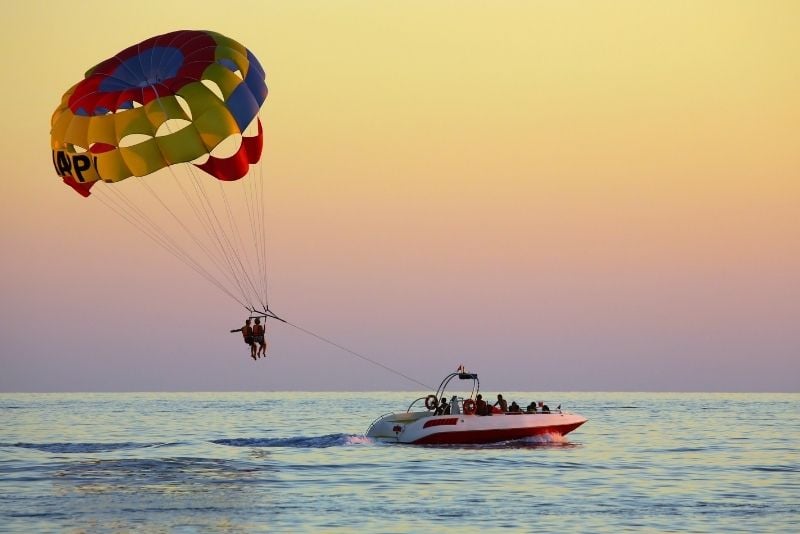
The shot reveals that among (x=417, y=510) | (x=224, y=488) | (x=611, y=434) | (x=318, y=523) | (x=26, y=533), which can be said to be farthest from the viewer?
(x=611, y=434)

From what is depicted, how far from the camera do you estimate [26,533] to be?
26.0m

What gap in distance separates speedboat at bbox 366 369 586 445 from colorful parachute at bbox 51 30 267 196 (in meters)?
13.7

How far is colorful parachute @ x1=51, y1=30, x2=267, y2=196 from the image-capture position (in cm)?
3512

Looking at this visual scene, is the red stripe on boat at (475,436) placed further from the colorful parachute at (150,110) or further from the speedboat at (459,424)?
the colorful parachute at (150,110)

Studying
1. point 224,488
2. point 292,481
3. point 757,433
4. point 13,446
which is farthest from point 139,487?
point 757,433

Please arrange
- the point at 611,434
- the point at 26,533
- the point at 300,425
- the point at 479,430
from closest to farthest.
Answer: the point at 26,533 → the point at 479,430 → the point at 611,434 → the point at 300,425

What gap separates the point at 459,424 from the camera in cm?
4581

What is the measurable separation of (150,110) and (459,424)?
1764 cm

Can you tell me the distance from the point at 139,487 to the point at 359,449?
16.5 meters

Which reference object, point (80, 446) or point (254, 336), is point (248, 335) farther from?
point (80, 446)

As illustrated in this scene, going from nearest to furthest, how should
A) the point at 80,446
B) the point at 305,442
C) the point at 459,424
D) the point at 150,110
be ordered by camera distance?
1. the point at 150,110
2. the point at 459,424
3. the point at 80,446
4. the point at 305,442

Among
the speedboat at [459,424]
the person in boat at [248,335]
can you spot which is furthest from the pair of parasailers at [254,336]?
the speedboat at [459,424]

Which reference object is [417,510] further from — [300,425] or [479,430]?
[300,425]

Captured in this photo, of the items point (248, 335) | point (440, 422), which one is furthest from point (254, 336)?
point (440, 422)
